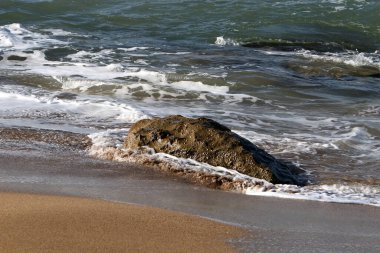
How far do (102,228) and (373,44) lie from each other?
14.1 metres

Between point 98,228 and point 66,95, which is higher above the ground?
point 98,228

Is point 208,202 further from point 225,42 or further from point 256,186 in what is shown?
point 225,42

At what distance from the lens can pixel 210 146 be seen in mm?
6219

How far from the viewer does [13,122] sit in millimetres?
7758

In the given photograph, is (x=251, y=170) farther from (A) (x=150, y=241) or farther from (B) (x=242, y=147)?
(A) (x=150, y=241)

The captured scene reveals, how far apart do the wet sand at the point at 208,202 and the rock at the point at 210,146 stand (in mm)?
418

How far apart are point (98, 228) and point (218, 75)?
8.14 m

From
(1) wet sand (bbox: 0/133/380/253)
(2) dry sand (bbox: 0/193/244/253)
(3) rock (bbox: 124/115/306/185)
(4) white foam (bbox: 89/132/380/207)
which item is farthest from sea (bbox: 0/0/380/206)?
(2) dry sand (bbox: 0/193/244/253)

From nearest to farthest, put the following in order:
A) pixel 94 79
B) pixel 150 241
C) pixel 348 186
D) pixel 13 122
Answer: pixel 150 241, pixel 348 186, pixel 13 122, pixel 94 79

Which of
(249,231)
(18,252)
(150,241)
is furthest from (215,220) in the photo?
(18,252)

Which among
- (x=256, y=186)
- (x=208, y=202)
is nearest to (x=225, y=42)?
(x=256, y=186)

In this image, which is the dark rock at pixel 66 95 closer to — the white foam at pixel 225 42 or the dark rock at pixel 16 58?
the dark rock at pixel 16 58

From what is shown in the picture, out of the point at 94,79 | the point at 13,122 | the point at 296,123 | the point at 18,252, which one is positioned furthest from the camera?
the point at 94,79

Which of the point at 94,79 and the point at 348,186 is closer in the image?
the point at 348,186
